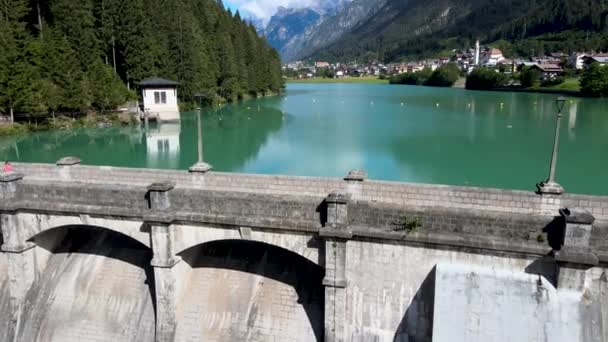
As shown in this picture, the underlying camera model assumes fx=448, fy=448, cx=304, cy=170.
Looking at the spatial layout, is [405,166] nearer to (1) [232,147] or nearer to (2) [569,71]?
(1) [232,147]

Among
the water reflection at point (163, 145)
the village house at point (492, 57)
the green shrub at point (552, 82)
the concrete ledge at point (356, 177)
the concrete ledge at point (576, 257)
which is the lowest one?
the water reflection at point (163, 145)

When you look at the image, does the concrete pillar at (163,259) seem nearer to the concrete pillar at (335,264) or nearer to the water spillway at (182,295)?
the water spillway at (182,295)

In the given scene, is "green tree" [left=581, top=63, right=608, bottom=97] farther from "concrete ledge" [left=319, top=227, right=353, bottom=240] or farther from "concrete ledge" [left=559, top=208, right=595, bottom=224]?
"concrete ledge" [left=319, top=227, right=353, bottom=240]

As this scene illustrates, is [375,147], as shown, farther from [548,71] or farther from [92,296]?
[548,71]

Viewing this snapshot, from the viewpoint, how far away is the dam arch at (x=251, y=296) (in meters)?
11.0

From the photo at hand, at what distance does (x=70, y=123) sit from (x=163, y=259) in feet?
127

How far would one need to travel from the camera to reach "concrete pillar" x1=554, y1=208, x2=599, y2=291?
804cm

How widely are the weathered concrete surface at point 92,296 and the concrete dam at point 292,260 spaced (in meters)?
0.03

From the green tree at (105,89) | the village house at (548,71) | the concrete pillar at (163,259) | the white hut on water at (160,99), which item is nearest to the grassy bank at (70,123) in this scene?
the green tree at (105,89)

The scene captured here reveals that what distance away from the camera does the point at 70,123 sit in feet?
143

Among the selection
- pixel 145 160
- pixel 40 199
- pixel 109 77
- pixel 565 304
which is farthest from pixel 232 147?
pixel 565 304

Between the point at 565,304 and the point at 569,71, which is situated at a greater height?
the point at 569,71

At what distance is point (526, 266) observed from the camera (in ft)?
28.7

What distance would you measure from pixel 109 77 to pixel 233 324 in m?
43.2
